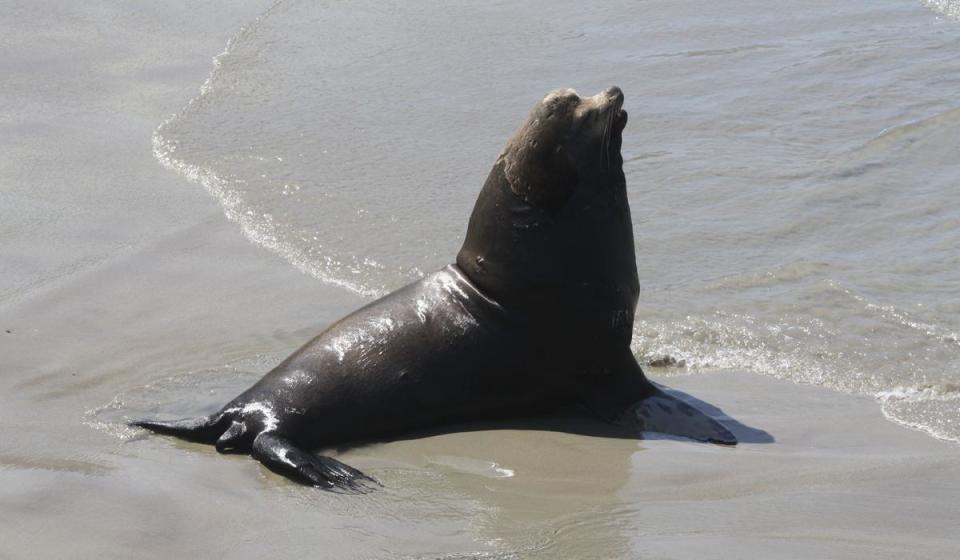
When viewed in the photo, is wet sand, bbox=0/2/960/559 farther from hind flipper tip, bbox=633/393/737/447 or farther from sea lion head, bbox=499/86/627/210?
sea lion head, bbox=499/86/627/210

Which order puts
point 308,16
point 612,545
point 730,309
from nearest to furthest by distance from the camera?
1. point 612,545
2. point 730,309
3. point 308,16

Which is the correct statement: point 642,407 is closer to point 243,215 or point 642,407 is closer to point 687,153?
point 243,215

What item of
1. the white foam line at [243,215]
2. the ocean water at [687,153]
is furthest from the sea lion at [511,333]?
the white foam line at [243,215]

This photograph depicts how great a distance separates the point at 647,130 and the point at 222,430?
5282mm

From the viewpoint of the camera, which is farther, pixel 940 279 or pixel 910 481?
pixel 940 279

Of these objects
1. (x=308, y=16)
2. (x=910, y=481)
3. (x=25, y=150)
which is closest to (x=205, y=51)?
(x=308, y=16)

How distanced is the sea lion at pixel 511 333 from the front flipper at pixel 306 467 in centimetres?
13

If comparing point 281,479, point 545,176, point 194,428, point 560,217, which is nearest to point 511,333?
point 560,217

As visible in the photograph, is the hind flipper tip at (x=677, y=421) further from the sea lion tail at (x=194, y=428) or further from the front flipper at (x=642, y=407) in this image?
the sea lion tail at (x=194, y=428)

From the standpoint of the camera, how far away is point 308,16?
1381 centimetres

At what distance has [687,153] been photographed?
9.52 m

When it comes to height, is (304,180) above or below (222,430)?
above

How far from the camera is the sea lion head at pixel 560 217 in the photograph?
5.96 m

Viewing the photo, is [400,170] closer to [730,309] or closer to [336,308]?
[336,308]
